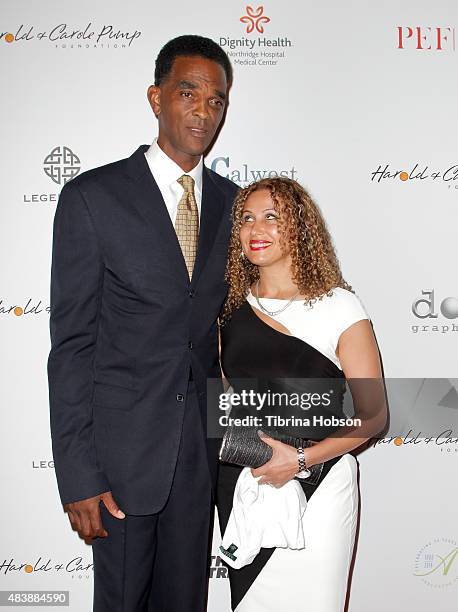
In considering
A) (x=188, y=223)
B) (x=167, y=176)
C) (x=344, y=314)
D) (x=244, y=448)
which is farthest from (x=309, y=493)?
(x=167, y=176)

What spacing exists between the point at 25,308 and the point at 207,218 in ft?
3.15

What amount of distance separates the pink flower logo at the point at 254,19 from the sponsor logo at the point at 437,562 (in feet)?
6.94

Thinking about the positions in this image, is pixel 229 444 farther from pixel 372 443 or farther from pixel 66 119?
pixel 66 119

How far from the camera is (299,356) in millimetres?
1906

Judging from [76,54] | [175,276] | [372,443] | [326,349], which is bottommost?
[372,443]

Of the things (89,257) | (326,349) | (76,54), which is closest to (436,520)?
(326,349)

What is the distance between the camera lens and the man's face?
1.95 m

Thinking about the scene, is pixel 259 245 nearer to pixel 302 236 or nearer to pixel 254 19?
pixel 302 236

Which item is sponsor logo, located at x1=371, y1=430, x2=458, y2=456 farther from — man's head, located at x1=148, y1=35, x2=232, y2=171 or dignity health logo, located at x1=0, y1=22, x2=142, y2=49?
dignity health logo, located at x1=0, y1=22, x2=142, y2=49

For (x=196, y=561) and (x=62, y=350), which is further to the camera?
(x=196, y=561)

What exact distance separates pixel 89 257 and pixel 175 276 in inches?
9.5

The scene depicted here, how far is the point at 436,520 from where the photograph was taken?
8.75ft

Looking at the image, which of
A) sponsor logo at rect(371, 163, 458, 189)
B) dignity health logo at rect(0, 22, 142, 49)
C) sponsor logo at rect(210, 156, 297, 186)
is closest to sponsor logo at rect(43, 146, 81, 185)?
dignity health logo at rect(0, 22, 142, 49)

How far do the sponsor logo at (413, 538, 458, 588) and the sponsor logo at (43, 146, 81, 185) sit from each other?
6.66 feet
